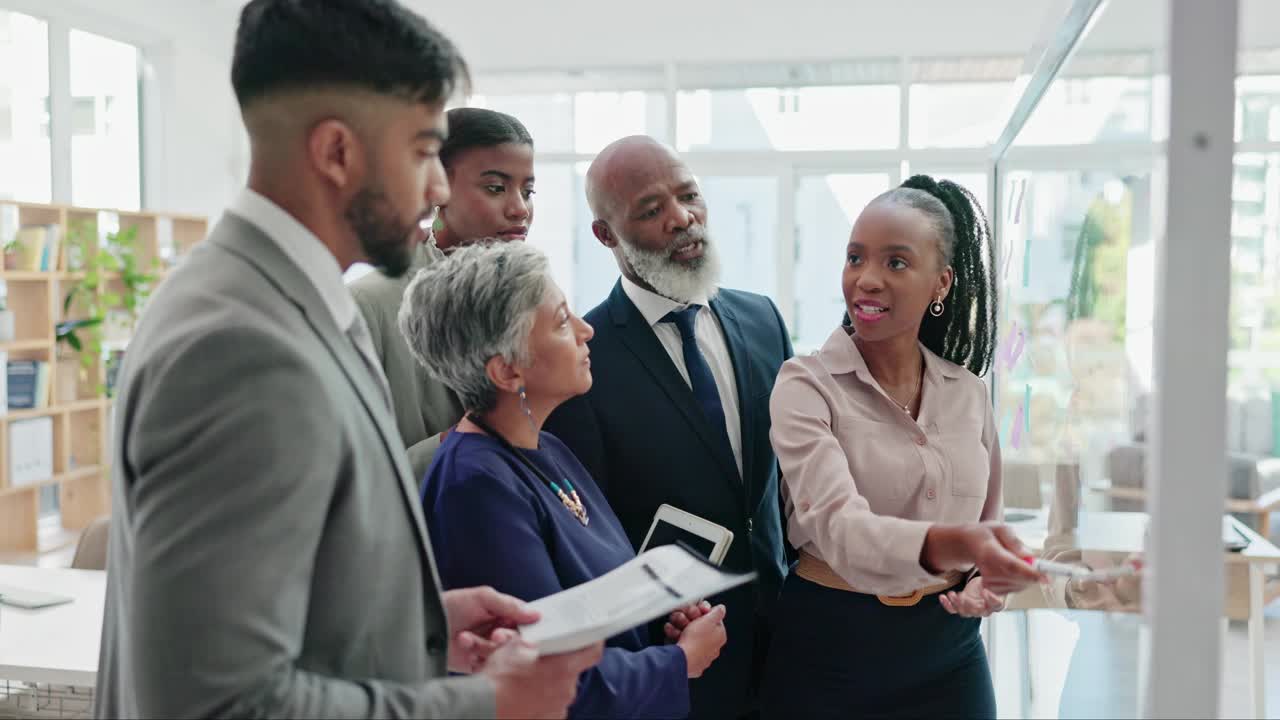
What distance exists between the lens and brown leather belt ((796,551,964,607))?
5.53ft

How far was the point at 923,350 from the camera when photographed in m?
1.84

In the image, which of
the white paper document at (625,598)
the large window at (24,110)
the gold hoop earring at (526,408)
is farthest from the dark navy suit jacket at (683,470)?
the large window at (24,110)

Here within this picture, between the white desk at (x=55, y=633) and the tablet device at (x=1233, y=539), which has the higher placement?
the tablet device at (x=1233, y=539)

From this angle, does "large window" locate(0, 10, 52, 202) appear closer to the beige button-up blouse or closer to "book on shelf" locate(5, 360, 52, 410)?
"book on shelf" locate(5, 360, 52, 410)

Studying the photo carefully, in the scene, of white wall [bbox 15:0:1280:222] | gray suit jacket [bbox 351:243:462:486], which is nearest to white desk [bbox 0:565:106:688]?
gray suit jacket [bbox 351:243:462:486]

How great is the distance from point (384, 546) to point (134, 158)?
27.9ft

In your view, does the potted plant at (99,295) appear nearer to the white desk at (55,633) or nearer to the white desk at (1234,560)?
the white desk at (55,633)

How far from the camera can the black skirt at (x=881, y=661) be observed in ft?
5.51

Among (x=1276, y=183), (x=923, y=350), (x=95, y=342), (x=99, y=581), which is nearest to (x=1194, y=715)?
(x=1276, y=183)

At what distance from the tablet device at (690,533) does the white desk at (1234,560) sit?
0.54 meters

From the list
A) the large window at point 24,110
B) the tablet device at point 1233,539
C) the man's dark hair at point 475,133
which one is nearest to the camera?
the tablet device at point 1233,539

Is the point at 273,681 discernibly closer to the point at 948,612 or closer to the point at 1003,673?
the point at 948,612

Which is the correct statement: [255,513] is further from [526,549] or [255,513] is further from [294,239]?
[526,549]

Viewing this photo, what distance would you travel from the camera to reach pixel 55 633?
2707mm
